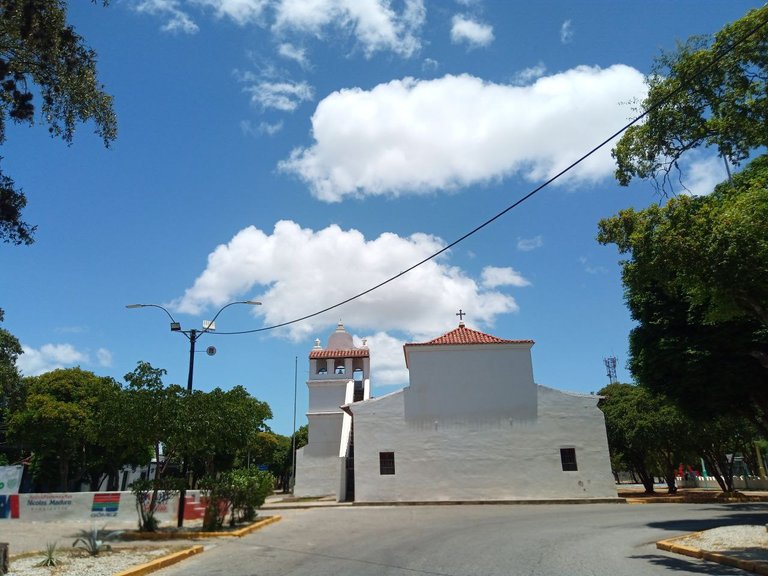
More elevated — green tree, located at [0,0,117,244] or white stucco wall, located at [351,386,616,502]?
green tree, located at [0,0,117,244]

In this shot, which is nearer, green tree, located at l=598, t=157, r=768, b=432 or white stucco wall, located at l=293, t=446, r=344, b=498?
green tree, located at l=598, t=157, r=768, b=432

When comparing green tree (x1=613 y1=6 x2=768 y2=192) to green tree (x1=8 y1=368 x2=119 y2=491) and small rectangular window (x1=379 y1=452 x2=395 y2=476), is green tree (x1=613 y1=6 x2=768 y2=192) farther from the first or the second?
green tree (x1=8 y1=368 x2=119 y2=491)

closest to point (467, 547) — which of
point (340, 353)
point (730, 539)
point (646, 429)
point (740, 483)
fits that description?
point (730, 539)

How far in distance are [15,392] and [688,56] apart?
108ft

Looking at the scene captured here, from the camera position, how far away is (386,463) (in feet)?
92.8

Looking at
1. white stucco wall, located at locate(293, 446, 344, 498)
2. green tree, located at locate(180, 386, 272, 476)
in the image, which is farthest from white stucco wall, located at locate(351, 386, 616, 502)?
green tree, located at locate(180, 386, 272, 476)

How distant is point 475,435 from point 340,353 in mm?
14417

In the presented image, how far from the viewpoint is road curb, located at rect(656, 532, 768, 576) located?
8922 millimetres

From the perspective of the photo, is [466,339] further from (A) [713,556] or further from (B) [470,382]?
(A) [713,556]

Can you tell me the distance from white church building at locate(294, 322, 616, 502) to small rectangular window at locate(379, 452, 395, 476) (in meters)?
0.05

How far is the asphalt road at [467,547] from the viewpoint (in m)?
9.48

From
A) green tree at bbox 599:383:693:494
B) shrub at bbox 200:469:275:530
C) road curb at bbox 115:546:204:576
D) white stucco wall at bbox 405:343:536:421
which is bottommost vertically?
road curb at bbox 115:546:204:576

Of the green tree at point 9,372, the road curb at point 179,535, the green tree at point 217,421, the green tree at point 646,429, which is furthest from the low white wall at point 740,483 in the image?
the green tree at point 9,372

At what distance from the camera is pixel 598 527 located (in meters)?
15.5
